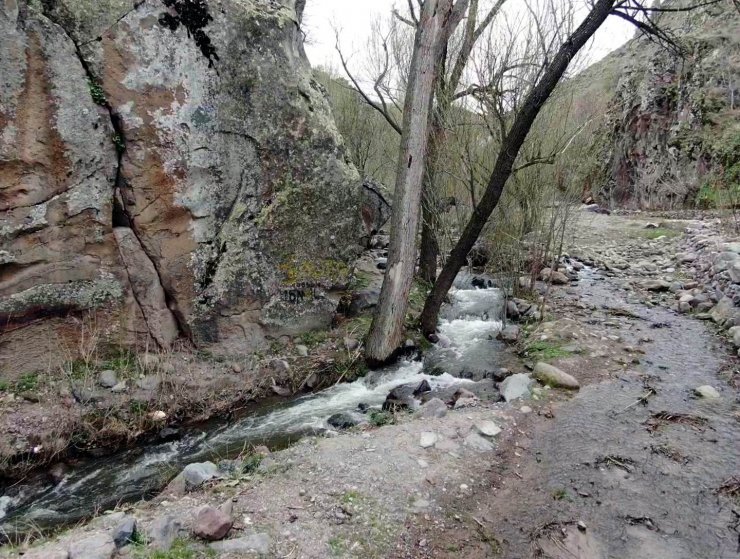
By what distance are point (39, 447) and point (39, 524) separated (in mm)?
889

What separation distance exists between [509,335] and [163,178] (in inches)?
194

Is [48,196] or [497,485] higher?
[48,196]

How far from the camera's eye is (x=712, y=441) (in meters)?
3.70

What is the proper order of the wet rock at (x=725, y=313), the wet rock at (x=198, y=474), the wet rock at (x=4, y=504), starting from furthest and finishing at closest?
the wet rock at (x=725, y=313) → the wet rock at (x=4, y=504) → the wet rock at (x=198, y=474)

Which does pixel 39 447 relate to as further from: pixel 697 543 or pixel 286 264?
pixel 697 543

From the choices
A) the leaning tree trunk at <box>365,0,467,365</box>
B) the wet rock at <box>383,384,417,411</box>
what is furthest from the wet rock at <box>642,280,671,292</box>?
the wet rock at <box>383,384,417,411</box>

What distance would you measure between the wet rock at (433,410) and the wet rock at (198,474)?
1.86 metres

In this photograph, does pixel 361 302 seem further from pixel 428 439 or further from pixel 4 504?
pixel 4 504

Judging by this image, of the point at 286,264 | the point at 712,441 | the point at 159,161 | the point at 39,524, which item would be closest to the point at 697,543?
the point at 712,441

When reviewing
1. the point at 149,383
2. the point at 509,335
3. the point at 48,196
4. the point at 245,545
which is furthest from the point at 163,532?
the point at 509,335

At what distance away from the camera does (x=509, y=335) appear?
6.61 meters

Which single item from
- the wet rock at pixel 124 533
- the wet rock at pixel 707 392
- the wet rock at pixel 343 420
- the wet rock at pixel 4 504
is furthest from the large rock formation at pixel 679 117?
the wet rock at pixel 4 504

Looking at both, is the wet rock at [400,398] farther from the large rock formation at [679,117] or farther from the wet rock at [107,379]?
the large rock formation at [679,117]

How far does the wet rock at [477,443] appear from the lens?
3.69 metres
